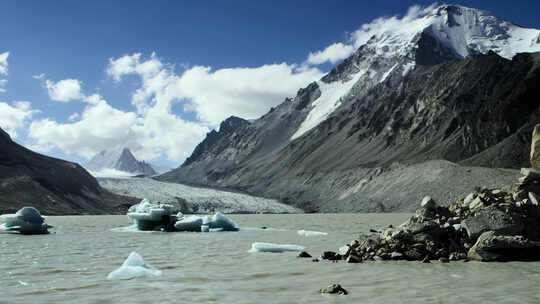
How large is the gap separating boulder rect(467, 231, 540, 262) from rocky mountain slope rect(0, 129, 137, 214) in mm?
78048

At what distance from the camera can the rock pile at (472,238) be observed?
1381 centimetres

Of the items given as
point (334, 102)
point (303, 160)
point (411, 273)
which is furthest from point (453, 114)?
point (411, 273)

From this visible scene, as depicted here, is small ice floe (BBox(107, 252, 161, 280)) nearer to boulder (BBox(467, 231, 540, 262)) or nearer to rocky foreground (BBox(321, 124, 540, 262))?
rocky foreground (BBox(321, 124, 540, 262))

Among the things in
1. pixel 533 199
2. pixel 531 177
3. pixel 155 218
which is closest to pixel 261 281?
pixel 533 199

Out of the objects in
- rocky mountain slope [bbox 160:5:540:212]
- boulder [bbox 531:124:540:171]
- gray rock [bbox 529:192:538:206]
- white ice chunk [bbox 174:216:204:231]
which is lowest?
white ice chunk [bbox 174:216:204:231]

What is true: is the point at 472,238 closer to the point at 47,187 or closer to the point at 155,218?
the point at 155,218

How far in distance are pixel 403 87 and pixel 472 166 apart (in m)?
63.2

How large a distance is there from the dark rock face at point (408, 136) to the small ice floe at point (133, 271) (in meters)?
64.1

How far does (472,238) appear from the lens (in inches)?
579

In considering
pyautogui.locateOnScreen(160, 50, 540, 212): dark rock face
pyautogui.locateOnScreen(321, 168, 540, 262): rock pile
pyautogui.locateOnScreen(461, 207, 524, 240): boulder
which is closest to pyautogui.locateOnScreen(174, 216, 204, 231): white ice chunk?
pyautogui.locateOnScreen(321, 168, 540, 262): rock pile

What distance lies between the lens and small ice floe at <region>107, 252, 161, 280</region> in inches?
438

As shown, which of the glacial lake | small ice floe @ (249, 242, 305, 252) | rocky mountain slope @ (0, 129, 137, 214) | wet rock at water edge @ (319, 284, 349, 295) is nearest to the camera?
the glacial lake

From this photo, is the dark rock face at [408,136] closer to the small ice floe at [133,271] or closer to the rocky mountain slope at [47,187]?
the rocky mountain slope at [47,187]

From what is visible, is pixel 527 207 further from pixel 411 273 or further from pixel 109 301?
pixel 109 301
